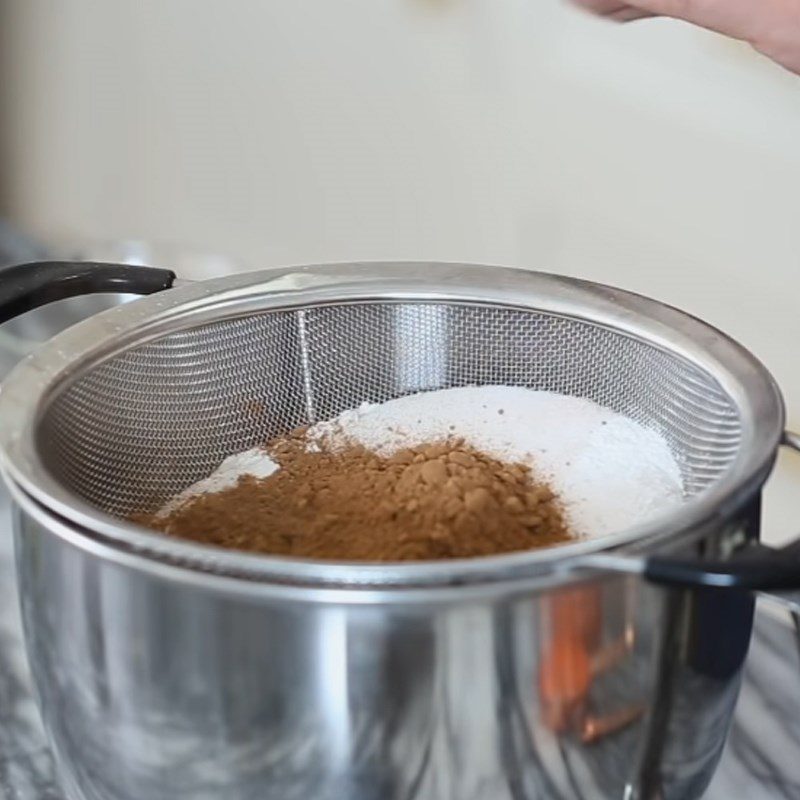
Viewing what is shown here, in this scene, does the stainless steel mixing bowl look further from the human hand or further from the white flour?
the human hand

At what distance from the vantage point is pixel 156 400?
630mm

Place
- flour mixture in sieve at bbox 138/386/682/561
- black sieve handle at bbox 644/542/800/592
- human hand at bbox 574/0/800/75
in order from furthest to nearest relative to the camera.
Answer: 1. human hand at bbox 574/0/800/75
2. flour mixture in sieve at bbox 138/386/682/561
3. black sieve handle at bbox 644/542/800/592

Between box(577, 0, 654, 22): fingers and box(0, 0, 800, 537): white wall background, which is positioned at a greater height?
box(577, 0, 654, 22): fingers

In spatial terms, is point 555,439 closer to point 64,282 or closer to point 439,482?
point 439,482

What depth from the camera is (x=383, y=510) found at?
1.74 ft

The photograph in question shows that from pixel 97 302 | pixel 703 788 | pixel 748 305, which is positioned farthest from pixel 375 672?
pixel 97 302

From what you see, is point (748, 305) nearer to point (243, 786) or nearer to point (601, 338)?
point (601, 338)

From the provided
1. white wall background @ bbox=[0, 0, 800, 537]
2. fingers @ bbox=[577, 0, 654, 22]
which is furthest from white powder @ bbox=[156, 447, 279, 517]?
white wall background @ bbox=[0, 0, 800, 537]

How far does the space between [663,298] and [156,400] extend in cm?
41

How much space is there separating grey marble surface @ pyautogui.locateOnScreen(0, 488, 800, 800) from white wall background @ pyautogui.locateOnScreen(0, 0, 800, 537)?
0.21 m

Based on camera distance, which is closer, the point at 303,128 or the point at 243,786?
the point at 243,786

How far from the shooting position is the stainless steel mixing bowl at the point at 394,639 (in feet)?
1.36

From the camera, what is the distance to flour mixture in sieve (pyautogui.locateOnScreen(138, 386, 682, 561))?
20.2 inches

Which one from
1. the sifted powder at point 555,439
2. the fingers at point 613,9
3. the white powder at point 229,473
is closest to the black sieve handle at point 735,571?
the sifted powder at point 555,439
